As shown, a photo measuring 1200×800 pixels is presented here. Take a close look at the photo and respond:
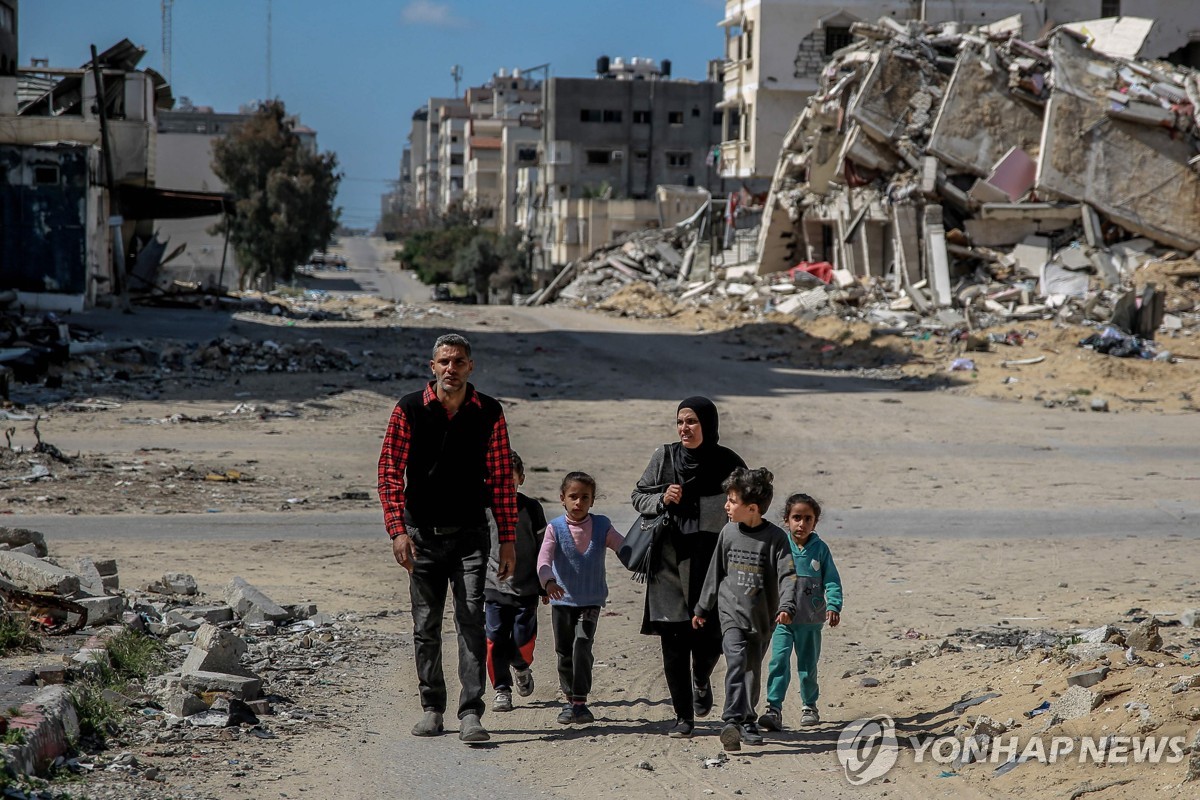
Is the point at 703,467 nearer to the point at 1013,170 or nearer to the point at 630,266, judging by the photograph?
the point at 1013,170

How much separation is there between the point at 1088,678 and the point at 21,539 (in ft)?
21.5

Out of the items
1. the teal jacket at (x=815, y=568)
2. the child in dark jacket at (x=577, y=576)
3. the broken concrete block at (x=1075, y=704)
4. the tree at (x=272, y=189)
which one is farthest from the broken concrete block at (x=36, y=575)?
the tree at (x=272, y=189)

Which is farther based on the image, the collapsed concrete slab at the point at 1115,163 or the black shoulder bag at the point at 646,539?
the collapsed concrete slab at the point at 1115,163

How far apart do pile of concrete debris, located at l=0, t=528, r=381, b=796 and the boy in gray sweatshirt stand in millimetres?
1934

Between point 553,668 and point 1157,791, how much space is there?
3.35 metres

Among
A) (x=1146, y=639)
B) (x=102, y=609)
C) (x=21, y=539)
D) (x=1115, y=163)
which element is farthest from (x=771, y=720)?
(x=1115, y=163)

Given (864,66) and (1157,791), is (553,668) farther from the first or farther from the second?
(864,66)

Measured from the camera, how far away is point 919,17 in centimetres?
5325

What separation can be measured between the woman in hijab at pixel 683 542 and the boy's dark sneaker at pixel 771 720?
318 millimetres

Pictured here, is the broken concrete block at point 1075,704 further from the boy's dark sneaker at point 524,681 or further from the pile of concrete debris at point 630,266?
the pile of concrete debris at point 630,266

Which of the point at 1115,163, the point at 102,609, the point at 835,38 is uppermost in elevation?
the point at 835,38

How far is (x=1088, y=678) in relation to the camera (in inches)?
231

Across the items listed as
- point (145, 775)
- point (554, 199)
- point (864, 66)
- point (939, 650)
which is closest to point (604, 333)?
point (864, 66)

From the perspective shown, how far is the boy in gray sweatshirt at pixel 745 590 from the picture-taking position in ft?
18.8
